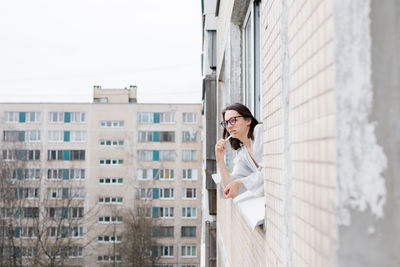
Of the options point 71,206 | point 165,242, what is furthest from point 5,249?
point 165,242

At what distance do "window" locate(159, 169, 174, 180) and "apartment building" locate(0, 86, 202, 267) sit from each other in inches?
3.7

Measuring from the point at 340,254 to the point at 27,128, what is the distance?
3979cm

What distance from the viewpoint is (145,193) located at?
37.4 metres

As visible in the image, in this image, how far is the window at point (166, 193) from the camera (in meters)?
37.7

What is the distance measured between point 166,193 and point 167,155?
3.59 m

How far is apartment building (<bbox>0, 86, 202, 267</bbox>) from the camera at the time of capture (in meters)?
36.4

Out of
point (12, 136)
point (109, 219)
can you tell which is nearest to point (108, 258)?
point (109, 219)

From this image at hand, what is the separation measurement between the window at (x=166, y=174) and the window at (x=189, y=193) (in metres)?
1.73

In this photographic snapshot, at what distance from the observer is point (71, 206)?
35125mm

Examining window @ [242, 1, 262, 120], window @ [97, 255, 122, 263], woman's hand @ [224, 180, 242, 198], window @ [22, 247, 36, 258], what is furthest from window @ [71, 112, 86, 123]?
woman's hand @ [224, 180, 242, 198]

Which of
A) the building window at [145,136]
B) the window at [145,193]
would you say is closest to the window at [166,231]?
the window at [145,193]

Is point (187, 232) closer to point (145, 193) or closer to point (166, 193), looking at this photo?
point (166, 193)

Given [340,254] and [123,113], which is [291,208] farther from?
[123,113]

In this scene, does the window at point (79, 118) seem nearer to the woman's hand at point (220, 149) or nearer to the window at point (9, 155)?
the window at point (9, 155)
